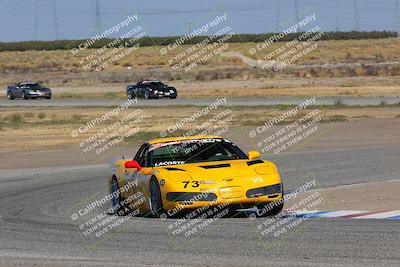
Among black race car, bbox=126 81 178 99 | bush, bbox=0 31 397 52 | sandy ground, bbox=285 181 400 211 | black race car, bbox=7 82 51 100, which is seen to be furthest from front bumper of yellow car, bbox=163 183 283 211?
bush, bbox=0 31 397 52

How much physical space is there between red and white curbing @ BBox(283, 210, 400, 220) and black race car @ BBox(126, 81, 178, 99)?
50221mm

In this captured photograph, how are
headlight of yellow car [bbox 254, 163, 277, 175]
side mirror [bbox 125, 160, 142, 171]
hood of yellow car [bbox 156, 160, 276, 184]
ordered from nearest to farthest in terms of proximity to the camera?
hood of yellow car [bbox 156, 160, 276, 184] → headlight of yellow car [bbox 254, 163, 277, 175] → side mirror [bbox 125, 160, 142, 171]

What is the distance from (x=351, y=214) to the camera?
14.7m

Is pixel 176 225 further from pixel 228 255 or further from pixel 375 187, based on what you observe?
pixel 375 187

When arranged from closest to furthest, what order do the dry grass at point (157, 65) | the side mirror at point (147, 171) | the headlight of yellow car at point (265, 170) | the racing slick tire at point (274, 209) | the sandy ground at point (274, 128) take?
the racing slick tire at point (274, 209)
the headlight of yellow car at point (265, 170)
the side mirror at point (147, 171)
the sandy ground at point (274, 128)
the dry grass at point (157, 65)

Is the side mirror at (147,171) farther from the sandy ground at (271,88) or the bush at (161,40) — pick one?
the bush at (161,40)

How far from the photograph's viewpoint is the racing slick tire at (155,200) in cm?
1504

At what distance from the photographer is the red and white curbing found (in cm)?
1405

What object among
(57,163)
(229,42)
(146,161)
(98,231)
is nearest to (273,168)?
(146,161)

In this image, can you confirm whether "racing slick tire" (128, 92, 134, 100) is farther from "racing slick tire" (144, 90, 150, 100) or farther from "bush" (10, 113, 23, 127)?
"bush" (10, 113, 23, 127)

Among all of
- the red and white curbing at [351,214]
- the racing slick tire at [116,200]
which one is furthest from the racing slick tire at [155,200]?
the red and white curbing at [351,214]

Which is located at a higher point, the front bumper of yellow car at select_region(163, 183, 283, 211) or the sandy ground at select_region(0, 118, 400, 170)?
the front bumper of yellow car at select_region(163, 183, 283, 211)

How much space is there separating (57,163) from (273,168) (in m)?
14.5

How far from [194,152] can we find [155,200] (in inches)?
51.0
